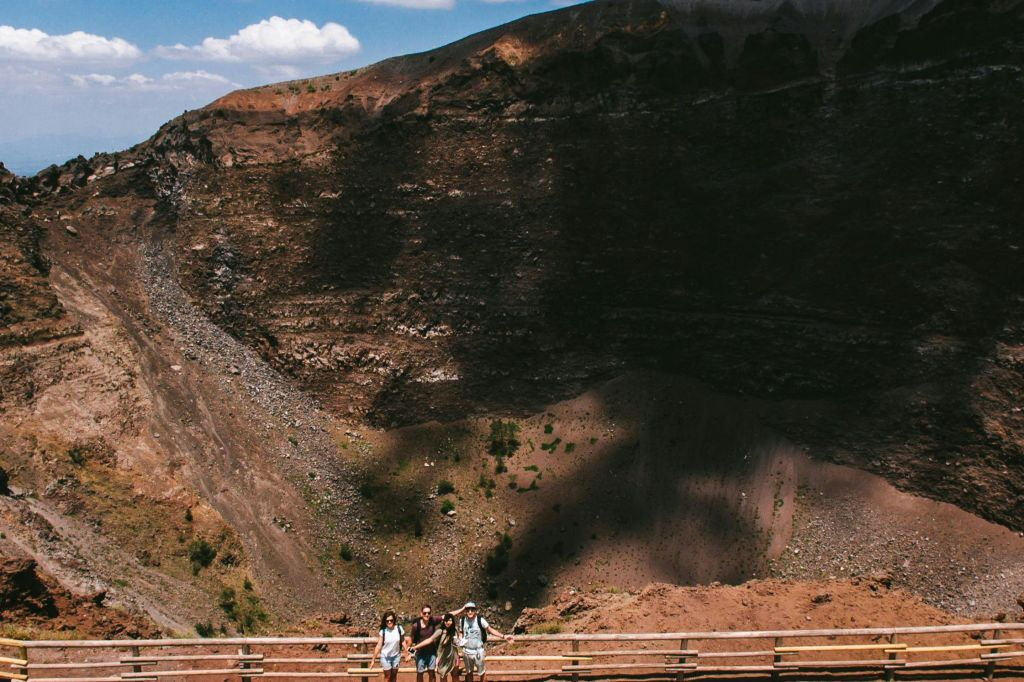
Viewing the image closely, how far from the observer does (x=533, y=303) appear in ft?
139

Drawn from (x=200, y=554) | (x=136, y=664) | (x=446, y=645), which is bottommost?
(x=200, y=554)

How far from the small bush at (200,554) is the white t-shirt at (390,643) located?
1892 centimetres

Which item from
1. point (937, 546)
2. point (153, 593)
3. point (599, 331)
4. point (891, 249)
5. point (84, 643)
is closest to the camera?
point (84, 643)

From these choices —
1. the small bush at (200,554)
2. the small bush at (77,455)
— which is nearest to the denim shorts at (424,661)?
the small bush at (200,554)

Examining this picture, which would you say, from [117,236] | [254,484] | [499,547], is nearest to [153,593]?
[254,484]

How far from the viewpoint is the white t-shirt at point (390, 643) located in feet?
56.1

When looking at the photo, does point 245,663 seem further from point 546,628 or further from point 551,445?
point 551,445

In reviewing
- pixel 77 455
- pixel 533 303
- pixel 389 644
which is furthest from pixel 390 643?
pixel 533 303

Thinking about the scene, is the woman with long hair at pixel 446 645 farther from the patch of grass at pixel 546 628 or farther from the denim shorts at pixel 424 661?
the patch of grass at pixel 546 628

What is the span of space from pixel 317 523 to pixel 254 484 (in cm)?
358

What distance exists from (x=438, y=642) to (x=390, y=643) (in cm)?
104

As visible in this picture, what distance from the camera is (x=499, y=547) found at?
37406 mm

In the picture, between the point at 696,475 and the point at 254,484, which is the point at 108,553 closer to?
the point at 254,484

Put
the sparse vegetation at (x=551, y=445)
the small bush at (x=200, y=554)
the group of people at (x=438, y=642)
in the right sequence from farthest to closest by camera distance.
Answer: the sparse vegetation at (x=551, y=445), the small bush at (x=200, y=554), the group of people at (x=438, y=642)
